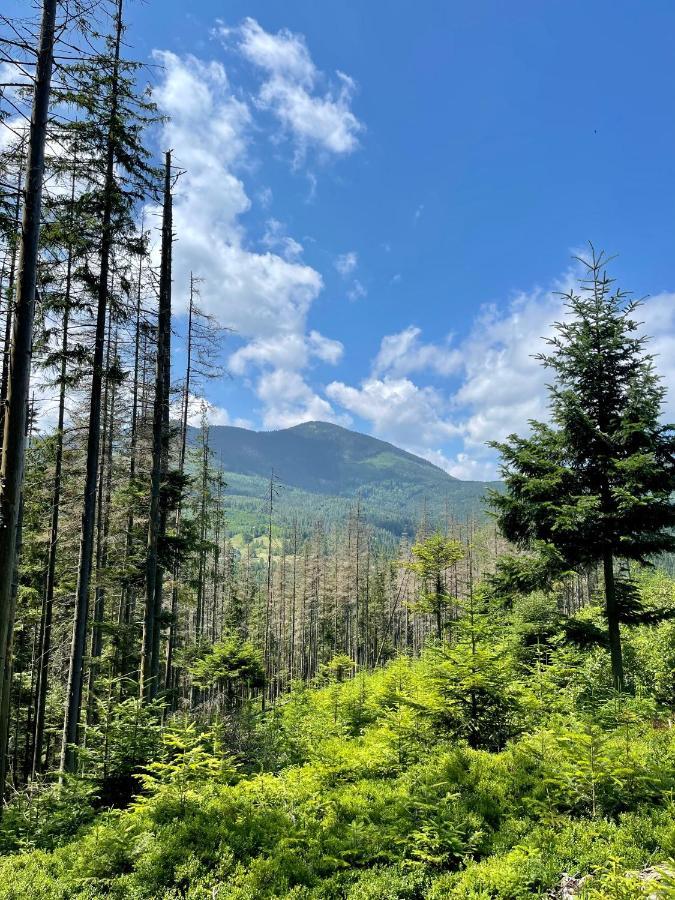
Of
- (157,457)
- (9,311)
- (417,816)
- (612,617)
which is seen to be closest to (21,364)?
(9,311)

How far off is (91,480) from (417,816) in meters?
9.18

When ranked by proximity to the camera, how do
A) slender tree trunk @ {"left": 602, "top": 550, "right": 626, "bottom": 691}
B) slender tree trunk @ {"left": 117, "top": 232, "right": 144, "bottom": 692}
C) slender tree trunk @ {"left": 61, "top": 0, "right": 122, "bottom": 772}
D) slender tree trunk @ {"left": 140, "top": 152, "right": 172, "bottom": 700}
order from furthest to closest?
slender tree trunk @ {"left": 117, "top": 232, "right": 144, "bottom": 692} → slender tree trunk @ {"left": 140, "top": 152, "right": 172, "bottom": 700} → slender tree trunk @ {"left": 602, "top": 550, "right": 626, "bottom": 691} → slender tree trunk @ {"left": 61, "top": 0, "right": 122, "bottom": 772}

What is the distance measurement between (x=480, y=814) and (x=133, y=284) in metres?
13.2

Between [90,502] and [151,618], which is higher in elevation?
[90,502]

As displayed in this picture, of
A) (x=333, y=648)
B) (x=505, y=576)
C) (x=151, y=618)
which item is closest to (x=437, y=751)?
(x=505, y=576)

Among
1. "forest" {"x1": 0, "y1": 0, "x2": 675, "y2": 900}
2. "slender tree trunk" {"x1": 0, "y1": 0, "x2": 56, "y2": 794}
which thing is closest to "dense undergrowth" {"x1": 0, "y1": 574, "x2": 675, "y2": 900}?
"forest" {"x1": 0, "y1": 0, "x2": 675, "y2": 900}

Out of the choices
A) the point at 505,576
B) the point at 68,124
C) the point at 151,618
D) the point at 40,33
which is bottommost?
the point at 151,618

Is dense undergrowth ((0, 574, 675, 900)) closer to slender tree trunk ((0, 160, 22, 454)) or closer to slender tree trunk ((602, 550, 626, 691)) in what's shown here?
slender tree trunk ((602, 550, 626, 691))

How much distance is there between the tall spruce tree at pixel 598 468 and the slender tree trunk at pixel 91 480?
33.5 ft

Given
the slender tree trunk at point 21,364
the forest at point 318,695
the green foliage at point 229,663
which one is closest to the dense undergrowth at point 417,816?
the forest at point 318,695

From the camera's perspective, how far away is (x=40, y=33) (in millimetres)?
6965

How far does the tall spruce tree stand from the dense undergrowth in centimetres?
339

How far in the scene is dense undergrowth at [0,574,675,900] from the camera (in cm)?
492

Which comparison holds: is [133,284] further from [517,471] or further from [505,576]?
[505,576]
